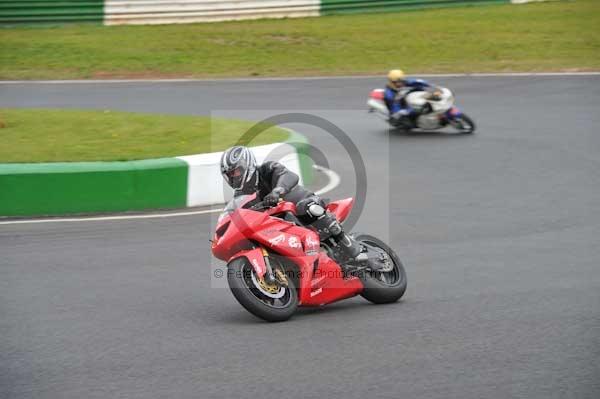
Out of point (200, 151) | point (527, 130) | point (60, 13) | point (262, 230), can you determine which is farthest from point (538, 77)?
point (262, 230)

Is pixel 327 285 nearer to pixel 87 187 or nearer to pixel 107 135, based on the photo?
pixel 87 187

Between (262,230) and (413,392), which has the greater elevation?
(262,230)

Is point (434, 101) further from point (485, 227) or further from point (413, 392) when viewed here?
point (413, 392)

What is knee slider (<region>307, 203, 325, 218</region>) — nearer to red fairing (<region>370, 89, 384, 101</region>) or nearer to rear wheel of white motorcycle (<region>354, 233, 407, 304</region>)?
rear wheel of white motorcycle (<region>354, 233, 407, 304</region>)

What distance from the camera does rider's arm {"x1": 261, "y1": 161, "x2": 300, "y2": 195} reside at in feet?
21.9

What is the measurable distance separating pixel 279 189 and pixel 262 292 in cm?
75

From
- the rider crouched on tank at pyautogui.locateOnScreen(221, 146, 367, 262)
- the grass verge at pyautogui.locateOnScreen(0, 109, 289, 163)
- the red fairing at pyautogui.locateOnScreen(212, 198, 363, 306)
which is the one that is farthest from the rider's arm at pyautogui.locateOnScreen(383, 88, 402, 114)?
the red fairing at pyautogui.locateOnScreen(212, 198, 363, 306)

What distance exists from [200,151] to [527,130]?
6.22 m

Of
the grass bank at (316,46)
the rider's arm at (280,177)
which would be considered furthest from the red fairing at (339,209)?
the grass bank at (316,46)

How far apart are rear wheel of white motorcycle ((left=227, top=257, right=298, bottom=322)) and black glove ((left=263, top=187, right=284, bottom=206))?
0.44 meters

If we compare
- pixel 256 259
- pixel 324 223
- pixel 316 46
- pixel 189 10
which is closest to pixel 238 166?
pixel 256 259

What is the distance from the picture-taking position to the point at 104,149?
11.9 m

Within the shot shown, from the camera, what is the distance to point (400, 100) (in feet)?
51.4

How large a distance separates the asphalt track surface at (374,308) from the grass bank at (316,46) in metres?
9.46
